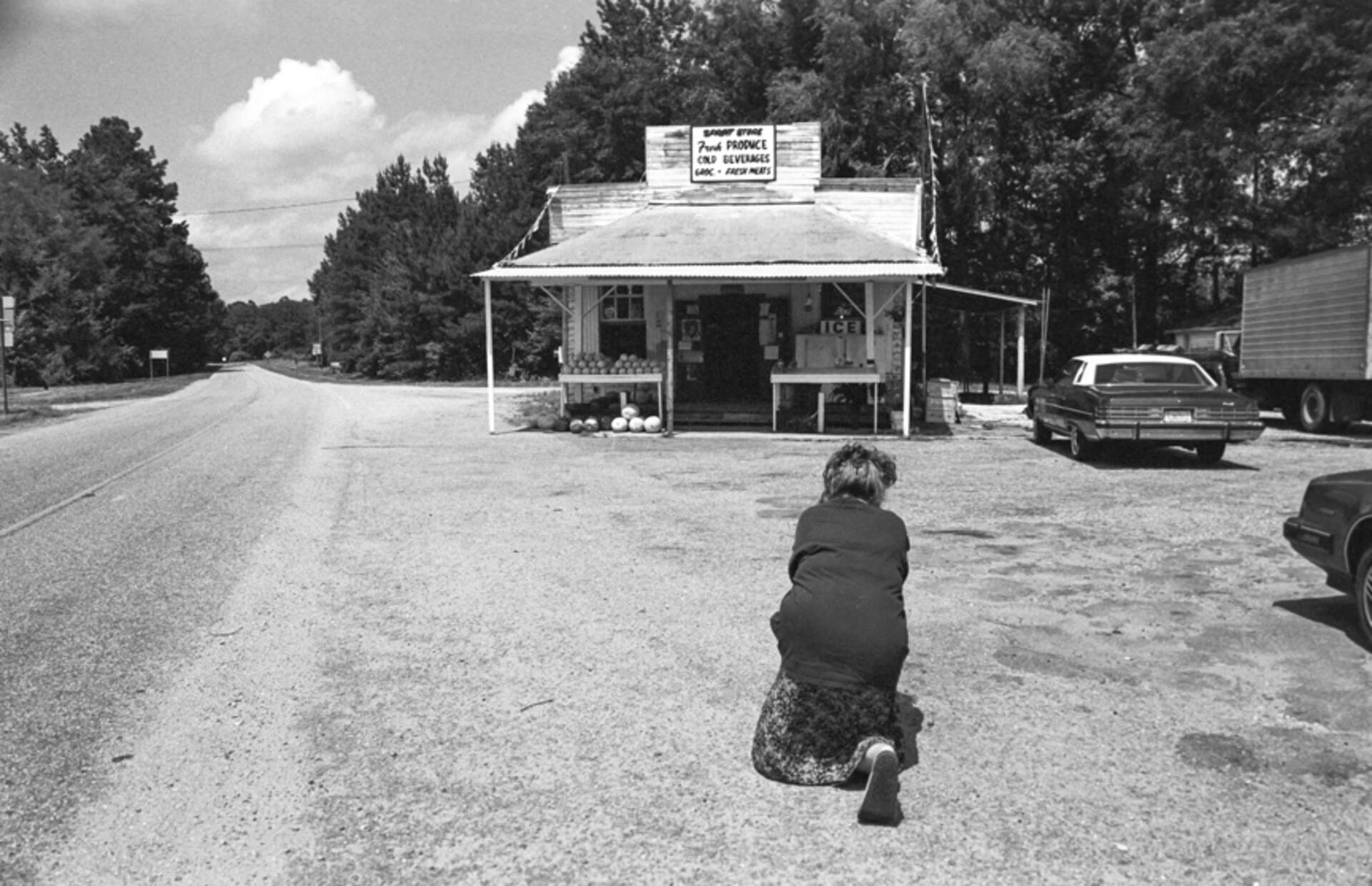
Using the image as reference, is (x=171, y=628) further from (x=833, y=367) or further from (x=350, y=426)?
(x=350, y=426)

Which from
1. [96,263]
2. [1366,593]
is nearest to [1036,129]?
[1366,593]

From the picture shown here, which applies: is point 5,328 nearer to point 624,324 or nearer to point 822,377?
point 624,324

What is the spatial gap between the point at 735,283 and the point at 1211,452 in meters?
10.2

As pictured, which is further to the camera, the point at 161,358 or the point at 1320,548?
the point at 161,358

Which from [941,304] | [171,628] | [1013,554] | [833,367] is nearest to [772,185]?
[833,367]

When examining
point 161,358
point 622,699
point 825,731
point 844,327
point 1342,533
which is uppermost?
point 161,358

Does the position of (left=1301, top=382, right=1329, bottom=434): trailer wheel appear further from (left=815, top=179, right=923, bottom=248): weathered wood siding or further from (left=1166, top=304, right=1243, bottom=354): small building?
(left=815, top=179, right=923, bottom=248): weathered wood siding

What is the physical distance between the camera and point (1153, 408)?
13.5 m

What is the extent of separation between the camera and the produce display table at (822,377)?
19.0m

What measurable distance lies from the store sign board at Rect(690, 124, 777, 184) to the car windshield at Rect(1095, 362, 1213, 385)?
11.3 m

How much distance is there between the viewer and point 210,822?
3762 millimetres

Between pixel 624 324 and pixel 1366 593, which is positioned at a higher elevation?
pixel 624 324

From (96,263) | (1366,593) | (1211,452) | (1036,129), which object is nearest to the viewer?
(1366,593)

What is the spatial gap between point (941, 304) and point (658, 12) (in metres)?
32.8
